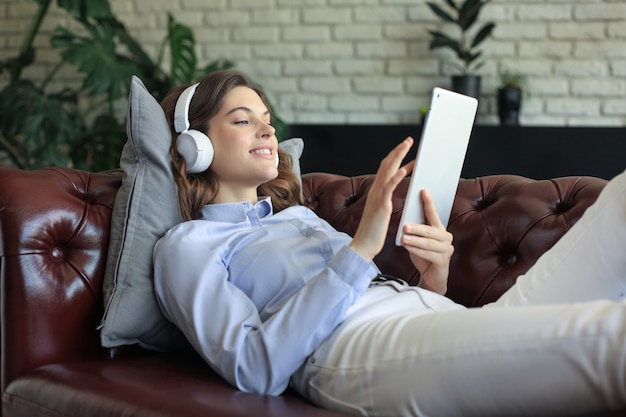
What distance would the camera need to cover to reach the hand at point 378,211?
127cm

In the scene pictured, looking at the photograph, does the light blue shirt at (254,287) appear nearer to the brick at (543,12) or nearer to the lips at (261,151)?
the lips at (261,151)

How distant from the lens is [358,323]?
132cm

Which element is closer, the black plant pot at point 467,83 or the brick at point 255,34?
the black plant pot at point 467,83

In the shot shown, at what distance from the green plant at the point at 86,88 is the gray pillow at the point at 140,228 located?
1945 mm

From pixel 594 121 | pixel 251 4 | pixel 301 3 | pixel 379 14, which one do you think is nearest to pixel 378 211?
pixel 594 121

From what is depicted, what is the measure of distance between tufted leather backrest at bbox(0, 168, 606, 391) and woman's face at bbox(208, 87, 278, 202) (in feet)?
0.82

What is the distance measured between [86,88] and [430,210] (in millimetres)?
2412

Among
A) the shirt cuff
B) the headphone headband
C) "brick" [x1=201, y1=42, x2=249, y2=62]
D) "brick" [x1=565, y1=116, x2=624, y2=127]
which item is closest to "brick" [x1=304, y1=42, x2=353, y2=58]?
"brick" [x1=201, y1=42, x2=249, y2=62]

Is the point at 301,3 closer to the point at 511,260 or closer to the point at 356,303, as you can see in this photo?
the point at 511,260

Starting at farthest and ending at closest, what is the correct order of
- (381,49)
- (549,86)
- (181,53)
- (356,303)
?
(381,49) < (181,53) < (549,86) < (356,303)

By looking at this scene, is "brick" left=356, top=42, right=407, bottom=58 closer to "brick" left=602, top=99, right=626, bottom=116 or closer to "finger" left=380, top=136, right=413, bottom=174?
"brick" left=602, top=99, right=626, bottom=116

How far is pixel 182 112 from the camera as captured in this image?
1.68 m

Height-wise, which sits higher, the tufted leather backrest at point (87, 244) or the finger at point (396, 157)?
the finger at point (396, 157)

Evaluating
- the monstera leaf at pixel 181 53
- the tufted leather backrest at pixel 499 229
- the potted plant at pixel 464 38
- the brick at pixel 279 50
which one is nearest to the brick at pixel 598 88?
the potted plant at pixel 464 38
